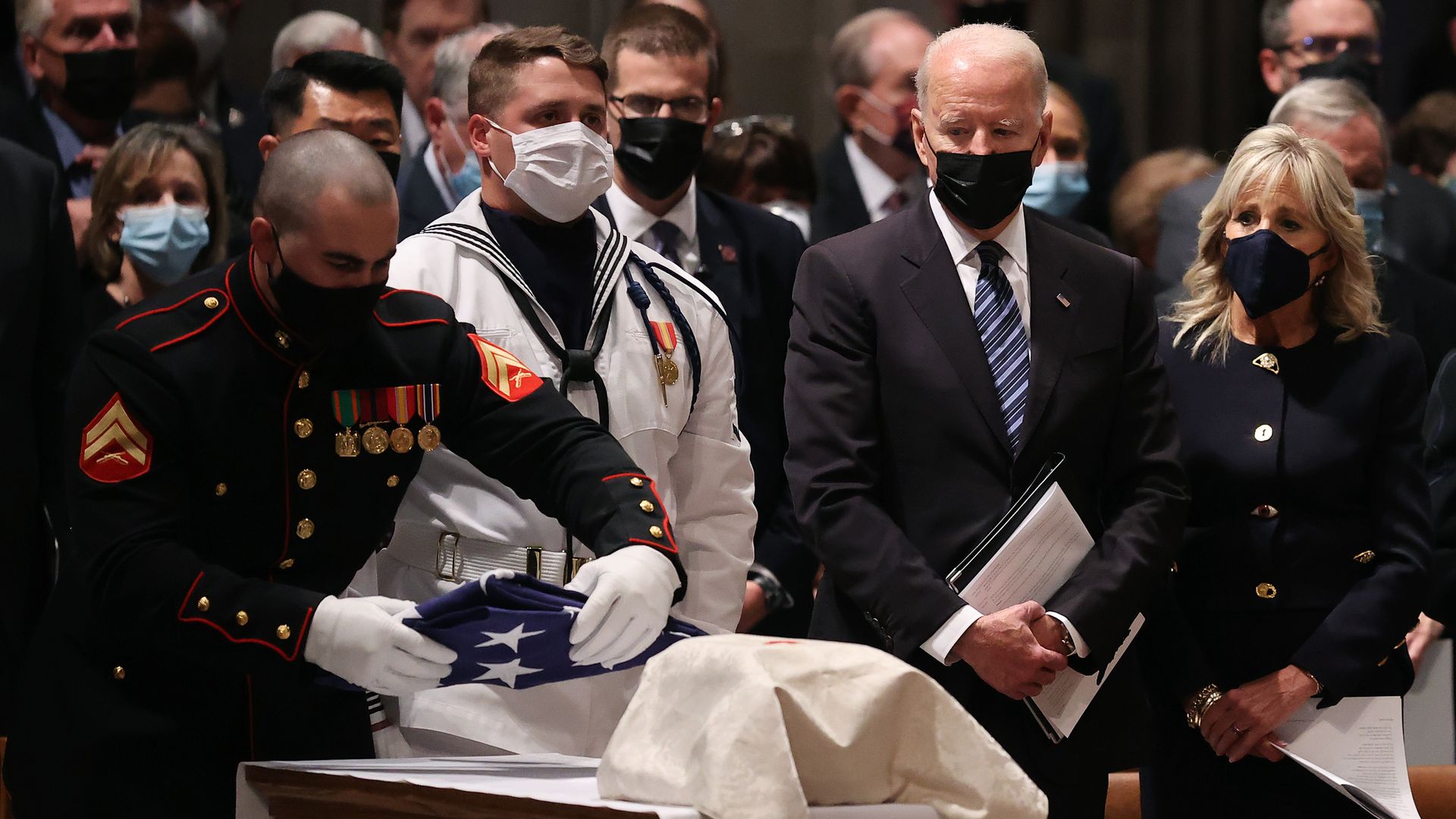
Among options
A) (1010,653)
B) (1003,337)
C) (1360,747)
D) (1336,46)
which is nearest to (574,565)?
(1010,653)

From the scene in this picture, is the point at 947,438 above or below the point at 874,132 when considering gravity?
below

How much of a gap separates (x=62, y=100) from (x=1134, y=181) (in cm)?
319

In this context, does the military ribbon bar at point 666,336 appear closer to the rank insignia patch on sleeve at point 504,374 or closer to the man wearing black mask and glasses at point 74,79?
the rank insignia patch on sleeve at point 504,374

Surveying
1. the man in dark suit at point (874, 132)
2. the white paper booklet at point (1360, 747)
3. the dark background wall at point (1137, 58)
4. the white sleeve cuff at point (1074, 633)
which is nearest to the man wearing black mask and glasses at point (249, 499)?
the white sleeve cuff at point (1074, 633)

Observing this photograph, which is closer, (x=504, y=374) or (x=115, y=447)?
(x=115, y=447)

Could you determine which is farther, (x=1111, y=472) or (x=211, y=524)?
(x=1111, y=472)

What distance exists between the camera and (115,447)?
9.14 feet

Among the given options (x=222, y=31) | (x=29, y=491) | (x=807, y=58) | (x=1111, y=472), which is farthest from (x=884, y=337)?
(x=807, y=58)

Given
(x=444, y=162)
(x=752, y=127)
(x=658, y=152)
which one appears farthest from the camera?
(x=752, y=127)

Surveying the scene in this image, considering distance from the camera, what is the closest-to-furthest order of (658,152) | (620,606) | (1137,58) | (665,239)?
(620,606)
(658,152)
(665,239)
(1137,58)

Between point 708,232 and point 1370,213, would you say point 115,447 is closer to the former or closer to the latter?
point 708,232

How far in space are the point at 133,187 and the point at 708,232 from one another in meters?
1.43

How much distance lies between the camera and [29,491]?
13.9 ft

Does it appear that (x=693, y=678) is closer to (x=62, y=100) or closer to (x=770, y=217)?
(x=770, y=217)
